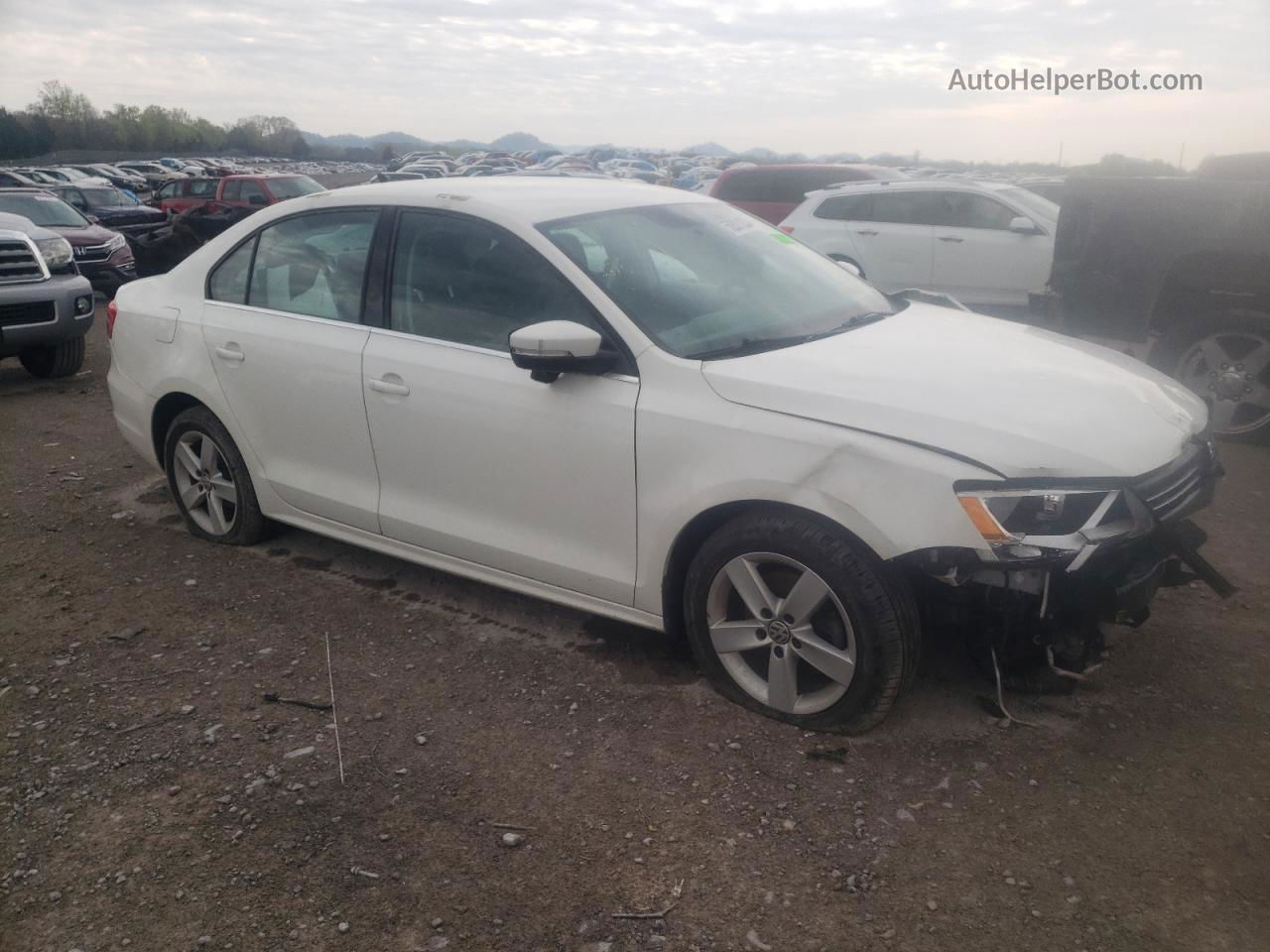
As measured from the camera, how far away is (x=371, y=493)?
4074 millimetres

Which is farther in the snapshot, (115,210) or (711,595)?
(115,210)

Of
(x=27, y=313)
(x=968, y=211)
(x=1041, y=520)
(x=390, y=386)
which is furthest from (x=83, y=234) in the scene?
(x=1041, y=520)

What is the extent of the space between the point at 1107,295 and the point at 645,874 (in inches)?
225

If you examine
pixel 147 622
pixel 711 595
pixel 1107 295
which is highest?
pixel 1107 295

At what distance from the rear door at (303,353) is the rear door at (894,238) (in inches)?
272

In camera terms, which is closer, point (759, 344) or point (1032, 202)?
point (759, 344)

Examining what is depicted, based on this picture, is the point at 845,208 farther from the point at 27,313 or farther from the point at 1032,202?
the point at 27,313

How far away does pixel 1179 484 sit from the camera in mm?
3076

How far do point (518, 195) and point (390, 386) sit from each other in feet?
2.96

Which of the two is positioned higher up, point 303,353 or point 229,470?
point 303,353

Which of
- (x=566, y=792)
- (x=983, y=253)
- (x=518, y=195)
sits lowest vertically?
(x=566, y=792)

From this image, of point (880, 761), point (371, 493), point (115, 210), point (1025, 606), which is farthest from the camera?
point (115, 210)

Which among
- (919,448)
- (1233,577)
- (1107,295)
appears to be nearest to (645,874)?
(919,448)

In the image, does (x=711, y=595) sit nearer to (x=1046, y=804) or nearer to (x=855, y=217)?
(x=1046, y=804)
